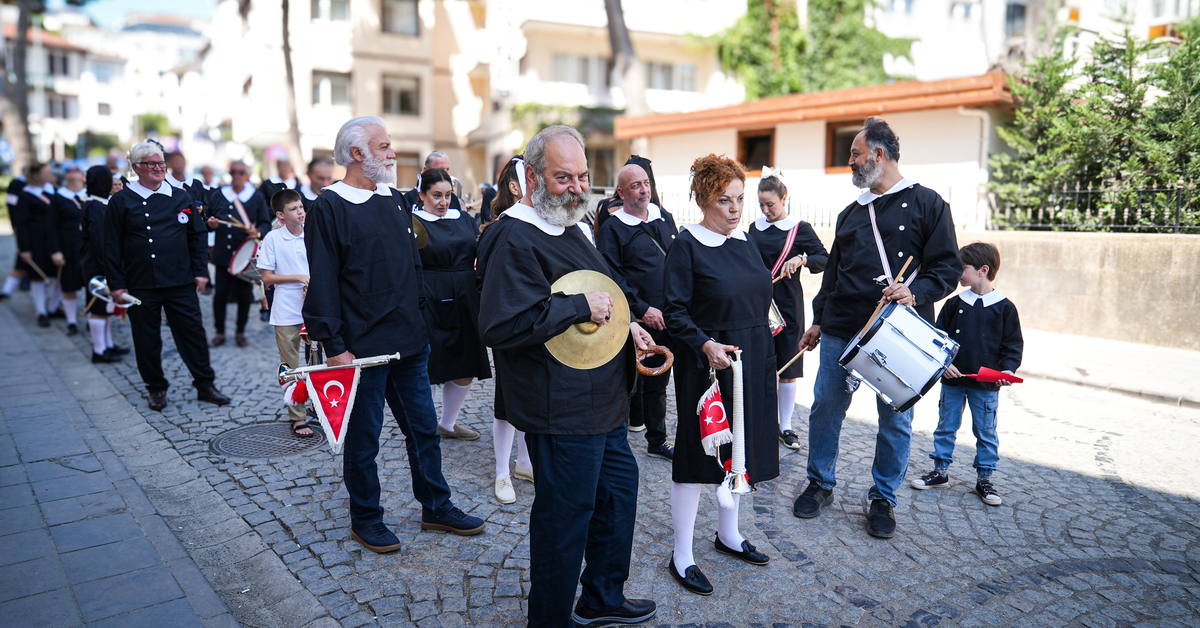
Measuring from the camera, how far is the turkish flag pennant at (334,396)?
363cm

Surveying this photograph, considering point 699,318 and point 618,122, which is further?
point 618,122

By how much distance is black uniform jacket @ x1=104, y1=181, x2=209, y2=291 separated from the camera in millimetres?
6133

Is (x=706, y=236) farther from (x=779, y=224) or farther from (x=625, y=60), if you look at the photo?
(x=625, y=60)

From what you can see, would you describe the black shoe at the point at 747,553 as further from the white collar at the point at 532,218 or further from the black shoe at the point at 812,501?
the white collar at the point at 532,218

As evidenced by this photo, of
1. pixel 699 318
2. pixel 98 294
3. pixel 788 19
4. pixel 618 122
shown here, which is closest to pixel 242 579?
pixel 699 318

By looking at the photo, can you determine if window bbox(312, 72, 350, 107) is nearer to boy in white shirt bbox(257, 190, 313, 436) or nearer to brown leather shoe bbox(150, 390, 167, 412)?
brown leather shoe bbox(150, 390, 167, 412)

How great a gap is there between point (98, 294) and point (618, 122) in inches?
546

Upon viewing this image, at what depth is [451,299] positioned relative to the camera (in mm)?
4902

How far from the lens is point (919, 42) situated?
93.0 feet

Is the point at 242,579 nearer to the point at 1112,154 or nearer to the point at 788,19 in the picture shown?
the point at 1112,154

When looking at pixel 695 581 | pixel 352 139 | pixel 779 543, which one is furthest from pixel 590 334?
pixel 779 543

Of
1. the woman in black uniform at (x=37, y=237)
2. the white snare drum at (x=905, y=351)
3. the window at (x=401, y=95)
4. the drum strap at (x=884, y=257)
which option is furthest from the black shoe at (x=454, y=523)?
the window at (x=401, y=95)

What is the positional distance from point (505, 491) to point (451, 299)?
4.20ft

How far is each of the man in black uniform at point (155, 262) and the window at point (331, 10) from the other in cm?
2476
